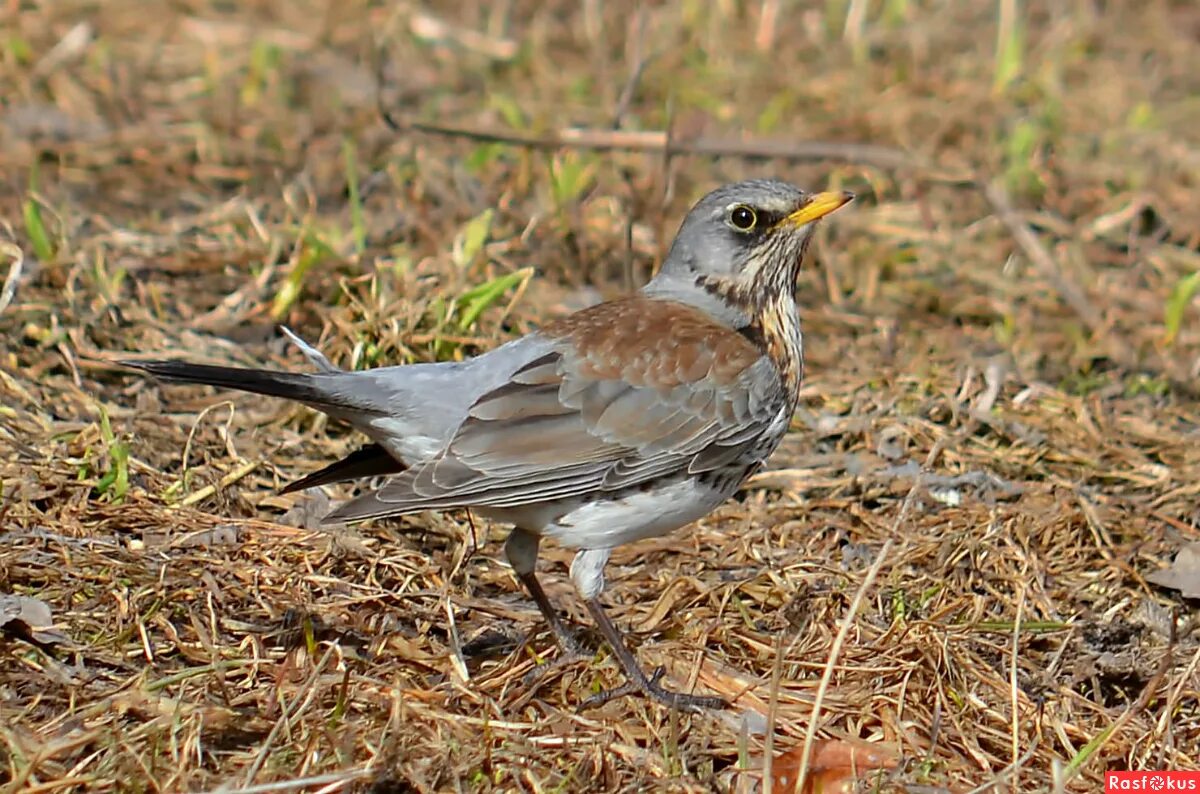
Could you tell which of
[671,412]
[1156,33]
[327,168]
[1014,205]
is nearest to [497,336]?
[671,412]

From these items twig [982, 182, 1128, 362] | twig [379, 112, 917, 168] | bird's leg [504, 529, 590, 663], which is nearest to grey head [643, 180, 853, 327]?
bird's leg [504, 529, 590, 663]

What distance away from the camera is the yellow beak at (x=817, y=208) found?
5.22 metres

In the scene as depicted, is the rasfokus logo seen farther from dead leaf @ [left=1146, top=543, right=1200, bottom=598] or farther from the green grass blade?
the green grass blade

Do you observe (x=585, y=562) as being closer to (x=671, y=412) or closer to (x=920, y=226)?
(x=671, y=412)

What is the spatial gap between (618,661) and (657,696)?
0.27 metres

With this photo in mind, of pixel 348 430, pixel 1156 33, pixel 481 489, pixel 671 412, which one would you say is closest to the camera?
pixel 481 489

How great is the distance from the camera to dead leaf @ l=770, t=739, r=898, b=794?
398cm

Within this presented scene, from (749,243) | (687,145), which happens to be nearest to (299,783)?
(749,243)

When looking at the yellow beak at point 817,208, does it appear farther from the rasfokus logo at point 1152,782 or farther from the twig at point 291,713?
the twig at point 291,713

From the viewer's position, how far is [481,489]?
14.8 ft

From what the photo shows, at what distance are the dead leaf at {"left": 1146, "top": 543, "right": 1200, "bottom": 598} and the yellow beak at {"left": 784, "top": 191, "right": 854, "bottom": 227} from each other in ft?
5.36

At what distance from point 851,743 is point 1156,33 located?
7.88 meters

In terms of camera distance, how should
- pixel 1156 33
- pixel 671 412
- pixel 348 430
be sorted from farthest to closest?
pixel 1156 33, pixel 348 430, pixel 671 412

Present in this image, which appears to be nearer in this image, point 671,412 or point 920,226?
point 671,412
